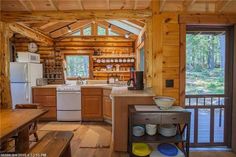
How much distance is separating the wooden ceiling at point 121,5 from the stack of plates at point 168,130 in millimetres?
1847

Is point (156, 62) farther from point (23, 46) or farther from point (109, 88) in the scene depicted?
point (23, 46)

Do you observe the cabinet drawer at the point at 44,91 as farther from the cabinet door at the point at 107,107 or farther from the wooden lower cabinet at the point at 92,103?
the cabinet door at the point at 107,107

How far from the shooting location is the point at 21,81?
17.6 feet

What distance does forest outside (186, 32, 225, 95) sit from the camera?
Result: 3668 millimetres

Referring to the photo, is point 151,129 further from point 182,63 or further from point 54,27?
point 54,27

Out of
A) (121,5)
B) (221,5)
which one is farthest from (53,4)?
(221,5)

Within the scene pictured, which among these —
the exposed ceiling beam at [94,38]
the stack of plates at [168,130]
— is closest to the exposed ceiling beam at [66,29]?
the exposed ceiling beam at [94,38]

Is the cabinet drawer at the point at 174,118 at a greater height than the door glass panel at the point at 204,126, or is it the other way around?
the cabinet drawer at the point at 174,118

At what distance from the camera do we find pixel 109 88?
5301 mm

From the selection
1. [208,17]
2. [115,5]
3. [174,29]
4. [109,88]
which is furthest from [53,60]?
[208,17]

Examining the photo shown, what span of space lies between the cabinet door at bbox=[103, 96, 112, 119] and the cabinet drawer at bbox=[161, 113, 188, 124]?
251cm

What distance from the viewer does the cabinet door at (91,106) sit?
564 centimetres

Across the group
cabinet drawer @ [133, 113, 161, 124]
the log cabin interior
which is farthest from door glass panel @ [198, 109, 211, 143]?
cabinet drawer @ [133, 113, 161, 124]

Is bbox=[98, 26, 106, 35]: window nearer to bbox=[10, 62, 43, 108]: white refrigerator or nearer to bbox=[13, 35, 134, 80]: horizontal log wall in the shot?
bbox=[13, 35, 134, 80]: horizontal log wall
